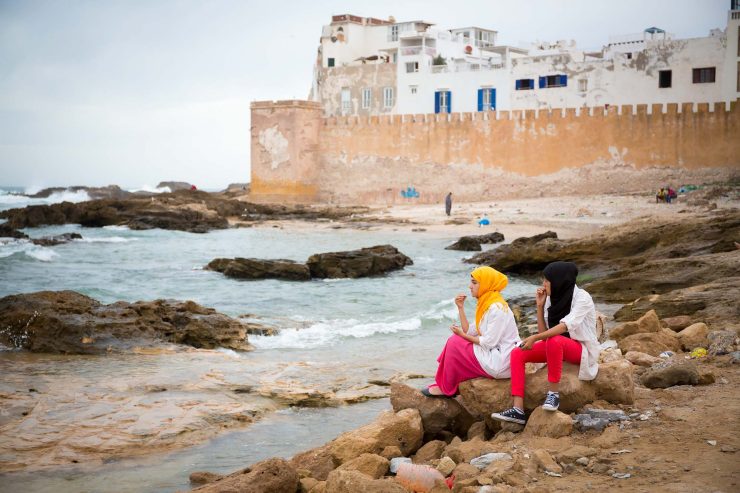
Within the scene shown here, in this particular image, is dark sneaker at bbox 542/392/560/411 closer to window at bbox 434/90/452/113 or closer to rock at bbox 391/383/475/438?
rock at bbox 391/383/475/438

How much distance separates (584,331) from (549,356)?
10.1 inches

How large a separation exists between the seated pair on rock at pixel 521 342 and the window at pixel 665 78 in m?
31.3

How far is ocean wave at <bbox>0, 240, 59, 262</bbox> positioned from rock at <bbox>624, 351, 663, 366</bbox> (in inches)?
623

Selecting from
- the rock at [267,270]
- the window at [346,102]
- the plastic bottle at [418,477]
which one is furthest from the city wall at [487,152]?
the plastic bottle at [418,477]

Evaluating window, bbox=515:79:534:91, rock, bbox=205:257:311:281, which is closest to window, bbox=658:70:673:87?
→ window, bbox=515:79:534:91

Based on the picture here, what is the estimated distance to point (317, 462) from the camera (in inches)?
193

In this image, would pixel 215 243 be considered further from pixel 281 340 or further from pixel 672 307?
pixel 672 307

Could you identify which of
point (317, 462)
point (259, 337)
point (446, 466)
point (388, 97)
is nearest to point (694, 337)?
point (446, 466)

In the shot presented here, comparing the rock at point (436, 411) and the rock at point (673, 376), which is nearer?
the rock at point (436, 411)

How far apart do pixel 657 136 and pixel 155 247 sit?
55.2 feet

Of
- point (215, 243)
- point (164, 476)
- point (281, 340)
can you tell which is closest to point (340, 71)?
point (215, 243)

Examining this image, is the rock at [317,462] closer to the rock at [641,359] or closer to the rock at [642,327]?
the rock at [641,359]

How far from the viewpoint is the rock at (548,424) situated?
4469 millimetres

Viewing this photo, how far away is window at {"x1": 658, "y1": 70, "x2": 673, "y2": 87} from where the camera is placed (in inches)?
1337
